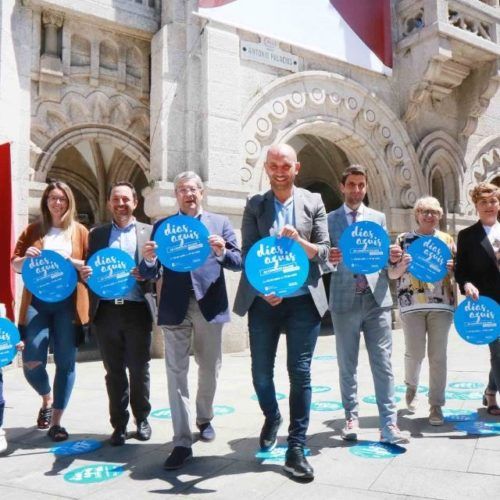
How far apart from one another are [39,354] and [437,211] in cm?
281

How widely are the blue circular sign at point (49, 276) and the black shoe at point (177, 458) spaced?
1.18 m

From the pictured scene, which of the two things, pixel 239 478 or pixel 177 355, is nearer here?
pixel 239 478

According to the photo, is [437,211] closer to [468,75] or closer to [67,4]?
[67,4]

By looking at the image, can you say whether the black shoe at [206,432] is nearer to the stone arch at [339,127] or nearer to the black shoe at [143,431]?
the black shoe at [143,431]

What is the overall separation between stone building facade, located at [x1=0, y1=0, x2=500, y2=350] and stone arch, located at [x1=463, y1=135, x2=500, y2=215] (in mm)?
90

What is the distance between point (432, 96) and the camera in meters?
9.44

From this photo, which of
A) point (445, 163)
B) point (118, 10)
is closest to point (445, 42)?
point (445, 163)

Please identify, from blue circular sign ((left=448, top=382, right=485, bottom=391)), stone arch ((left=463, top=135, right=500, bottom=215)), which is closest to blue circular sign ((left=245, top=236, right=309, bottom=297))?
blue circular sign ((left=448, top=382, right=485, bottom=391))

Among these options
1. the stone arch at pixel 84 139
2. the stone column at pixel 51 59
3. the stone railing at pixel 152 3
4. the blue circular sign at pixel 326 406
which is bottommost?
the blue circular sign at pixel 326 406

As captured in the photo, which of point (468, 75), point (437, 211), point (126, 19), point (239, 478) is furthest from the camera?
point (468, 75)

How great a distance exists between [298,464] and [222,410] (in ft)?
4.89

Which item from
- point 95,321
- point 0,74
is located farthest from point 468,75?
point 95,321

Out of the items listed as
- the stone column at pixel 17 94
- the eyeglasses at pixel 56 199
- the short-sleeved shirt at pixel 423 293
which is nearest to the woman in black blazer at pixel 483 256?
the short-sleeved shirt at pixel 423 293

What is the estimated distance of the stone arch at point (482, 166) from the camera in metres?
10.1
